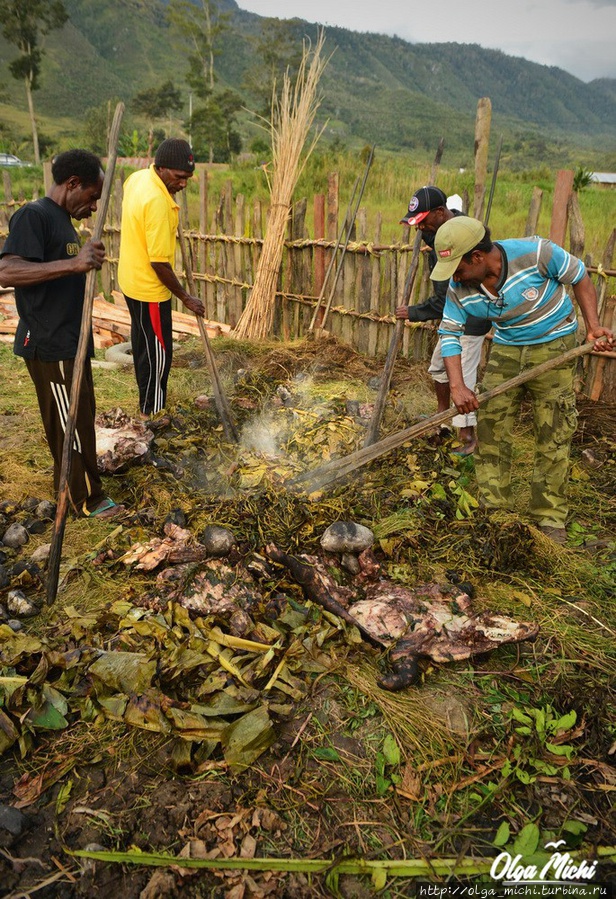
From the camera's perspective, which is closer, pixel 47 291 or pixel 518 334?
pixel 47 291

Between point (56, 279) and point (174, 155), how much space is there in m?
1.52

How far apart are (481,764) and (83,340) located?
2495 mm

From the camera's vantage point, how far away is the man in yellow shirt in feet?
12.8

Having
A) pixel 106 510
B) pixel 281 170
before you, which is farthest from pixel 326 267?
pixel 106 510

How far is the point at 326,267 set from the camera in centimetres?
650

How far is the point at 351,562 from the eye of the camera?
290 cm

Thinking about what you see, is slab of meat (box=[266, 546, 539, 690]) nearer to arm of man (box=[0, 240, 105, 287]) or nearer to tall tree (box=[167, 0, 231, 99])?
arm of man (box=[0, 240, 105, 287])

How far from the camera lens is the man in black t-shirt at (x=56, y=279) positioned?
9.01 feet

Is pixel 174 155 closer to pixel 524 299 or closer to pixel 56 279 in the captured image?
pixel 56 279

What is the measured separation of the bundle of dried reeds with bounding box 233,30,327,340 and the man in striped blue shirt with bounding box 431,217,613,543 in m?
4.00

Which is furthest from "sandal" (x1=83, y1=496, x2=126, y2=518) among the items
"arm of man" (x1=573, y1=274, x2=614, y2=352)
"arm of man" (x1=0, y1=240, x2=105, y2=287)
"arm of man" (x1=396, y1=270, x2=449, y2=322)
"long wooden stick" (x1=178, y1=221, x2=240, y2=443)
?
"arm of man" (x1=573, y1=274, x2=614, y2=352)

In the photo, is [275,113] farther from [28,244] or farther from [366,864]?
[366,864]

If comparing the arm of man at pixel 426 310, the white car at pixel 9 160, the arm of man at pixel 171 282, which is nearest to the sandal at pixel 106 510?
the arm of man at pixel 171 282

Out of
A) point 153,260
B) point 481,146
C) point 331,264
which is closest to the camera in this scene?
point 153,260
